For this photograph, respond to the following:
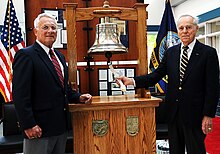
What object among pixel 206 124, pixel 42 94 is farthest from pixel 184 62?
pixel 42 94

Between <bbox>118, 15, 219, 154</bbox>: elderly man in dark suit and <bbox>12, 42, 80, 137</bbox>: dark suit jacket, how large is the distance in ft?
1.99

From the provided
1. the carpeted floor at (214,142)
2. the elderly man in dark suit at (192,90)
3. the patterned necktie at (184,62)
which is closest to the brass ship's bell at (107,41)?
the elderly man in dark suit at (192,90)

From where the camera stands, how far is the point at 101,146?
2023mm

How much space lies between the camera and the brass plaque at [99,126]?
6.57 feet

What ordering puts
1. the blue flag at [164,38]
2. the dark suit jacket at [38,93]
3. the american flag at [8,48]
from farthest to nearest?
the blue flag at [164,38] < the american flag at [8,48] < the dark suit jacket at [38,93]

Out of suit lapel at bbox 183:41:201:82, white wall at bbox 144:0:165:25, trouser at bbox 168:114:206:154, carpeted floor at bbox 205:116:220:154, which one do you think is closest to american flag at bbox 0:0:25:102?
trouser at bbox 168:114:206:154

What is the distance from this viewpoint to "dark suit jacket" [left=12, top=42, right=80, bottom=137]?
175 cm

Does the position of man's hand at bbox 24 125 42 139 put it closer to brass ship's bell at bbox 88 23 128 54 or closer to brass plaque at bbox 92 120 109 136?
brass plaque at bbox 92 120 109 136

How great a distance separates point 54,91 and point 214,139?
12.1 feet

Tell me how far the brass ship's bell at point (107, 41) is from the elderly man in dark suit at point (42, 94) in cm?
36

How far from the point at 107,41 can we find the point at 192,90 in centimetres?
80

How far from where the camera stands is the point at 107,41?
7.09ft

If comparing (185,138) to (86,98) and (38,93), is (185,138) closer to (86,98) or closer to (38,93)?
(86,98)

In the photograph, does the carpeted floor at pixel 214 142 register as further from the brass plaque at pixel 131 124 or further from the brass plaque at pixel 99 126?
the brass plaque at pixel 99 126
